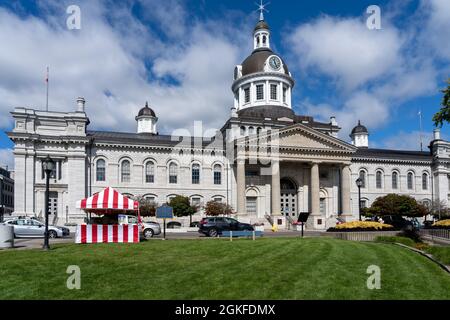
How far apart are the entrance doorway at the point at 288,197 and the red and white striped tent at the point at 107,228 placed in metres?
34.0

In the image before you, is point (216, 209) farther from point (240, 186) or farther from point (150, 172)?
point (150, 172)

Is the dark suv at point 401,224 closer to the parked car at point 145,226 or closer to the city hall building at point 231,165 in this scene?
the city hall building at point 231,165

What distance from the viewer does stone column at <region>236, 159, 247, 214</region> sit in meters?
48.7

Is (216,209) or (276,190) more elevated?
(276,190)

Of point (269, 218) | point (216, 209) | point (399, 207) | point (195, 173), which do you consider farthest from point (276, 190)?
point (399, 207)

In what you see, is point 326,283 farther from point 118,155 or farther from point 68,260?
point 118,155

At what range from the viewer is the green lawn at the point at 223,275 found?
29.8 feet

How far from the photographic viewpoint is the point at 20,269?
11695 mm

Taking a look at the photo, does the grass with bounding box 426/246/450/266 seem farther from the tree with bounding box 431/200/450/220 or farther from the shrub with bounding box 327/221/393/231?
the tree with bounding box 431/200/450/220

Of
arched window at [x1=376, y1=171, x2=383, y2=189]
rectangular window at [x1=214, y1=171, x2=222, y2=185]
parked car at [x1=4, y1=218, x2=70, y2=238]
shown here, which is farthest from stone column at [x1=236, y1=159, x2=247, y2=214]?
parked car at [x1=4, y1=218, x2=70, y2=238]

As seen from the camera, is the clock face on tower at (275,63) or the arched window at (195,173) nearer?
the arched window at (195,173)

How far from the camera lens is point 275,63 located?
2435 inches

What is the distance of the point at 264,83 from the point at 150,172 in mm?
22509

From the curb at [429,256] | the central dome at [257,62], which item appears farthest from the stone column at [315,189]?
the curb at [429,256]
